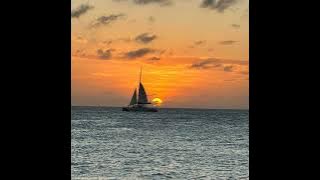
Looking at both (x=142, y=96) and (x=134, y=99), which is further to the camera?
(x=134, y=99)

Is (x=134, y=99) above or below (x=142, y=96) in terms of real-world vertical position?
below

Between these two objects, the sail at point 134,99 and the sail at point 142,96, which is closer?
the sail at point 142,96

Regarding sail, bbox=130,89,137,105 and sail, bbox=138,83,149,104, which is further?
sail, bbox=130,89,137,105
